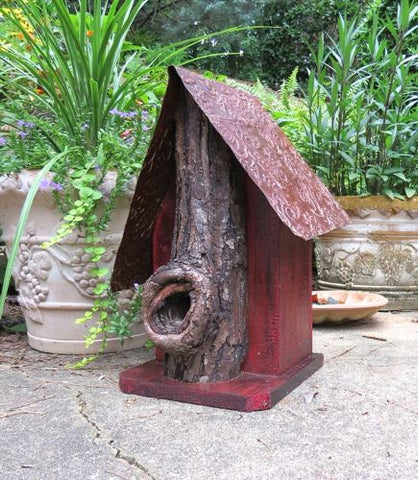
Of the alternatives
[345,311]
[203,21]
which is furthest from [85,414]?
[203,21]

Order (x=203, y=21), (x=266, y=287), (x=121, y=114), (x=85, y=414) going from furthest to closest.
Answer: (x=203, y=21)
(x=121, y=114)
(x=266, y=287)
(x=85, y=414)

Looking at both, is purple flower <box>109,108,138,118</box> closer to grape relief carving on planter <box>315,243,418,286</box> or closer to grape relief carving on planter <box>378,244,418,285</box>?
grape relief carving on planter <box>315,243,418,286</box>

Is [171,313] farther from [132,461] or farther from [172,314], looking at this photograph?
[132,461]

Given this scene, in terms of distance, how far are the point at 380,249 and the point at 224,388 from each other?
158 centimetres

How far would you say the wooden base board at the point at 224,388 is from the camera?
4.48ft

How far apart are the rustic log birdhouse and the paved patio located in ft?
0.27

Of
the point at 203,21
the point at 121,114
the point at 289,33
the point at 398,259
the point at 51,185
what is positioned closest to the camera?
the point at 51,185

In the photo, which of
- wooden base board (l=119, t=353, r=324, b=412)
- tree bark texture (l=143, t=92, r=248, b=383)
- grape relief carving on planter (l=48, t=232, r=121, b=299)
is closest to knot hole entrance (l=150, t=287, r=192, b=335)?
tree bark texture (l=143, t=92, r=248, b=383)

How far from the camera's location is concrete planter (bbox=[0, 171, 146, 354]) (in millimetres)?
1862

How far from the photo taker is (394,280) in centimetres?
275

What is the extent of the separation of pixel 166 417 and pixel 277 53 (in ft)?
30.7

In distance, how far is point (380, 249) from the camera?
273cm

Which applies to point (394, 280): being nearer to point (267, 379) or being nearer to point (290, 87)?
point (267, 379)

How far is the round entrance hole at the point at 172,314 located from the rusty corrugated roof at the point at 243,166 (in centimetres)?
27
